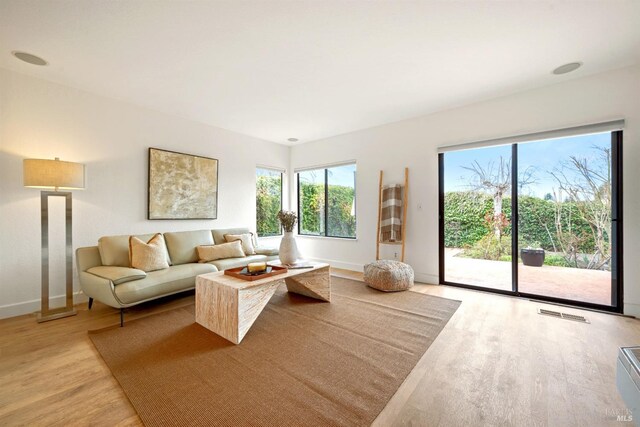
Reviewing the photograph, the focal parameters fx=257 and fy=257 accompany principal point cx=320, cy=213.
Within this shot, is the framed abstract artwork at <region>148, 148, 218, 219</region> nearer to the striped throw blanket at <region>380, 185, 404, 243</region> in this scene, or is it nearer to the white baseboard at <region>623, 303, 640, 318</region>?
the striped throw blanket at <region>380, 185, 404, 243</region>

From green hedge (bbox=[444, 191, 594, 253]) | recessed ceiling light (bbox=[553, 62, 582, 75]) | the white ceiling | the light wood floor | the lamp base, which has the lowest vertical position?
the light wood floor

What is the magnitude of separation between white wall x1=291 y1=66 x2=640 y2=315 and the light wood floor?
1349mm

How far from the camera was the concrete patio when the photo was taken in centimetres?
291

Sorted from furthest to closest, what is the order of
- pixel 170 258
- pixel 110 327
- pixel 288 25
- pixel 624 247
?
pixel 170 258 < pixel 624 247 < pixel 110 327 < pixel 288 25

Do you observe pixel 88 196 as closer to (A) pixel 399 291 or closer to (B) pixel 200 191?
(B) pixel 200 191

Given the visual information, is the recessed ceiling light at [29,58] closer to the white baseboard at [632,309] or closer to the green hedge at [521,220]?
the green hedge at [521,220]

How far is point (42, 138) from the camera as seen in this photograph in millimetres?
2857

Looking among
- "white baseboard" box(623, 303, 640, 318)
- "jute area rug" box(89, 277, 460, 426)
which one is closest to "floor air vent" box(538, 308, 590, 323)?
"white baseboard" box(623, 303, 640, 318)

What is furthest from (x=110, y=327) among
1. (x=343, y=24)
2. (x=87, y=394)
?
(x=343, y=24)

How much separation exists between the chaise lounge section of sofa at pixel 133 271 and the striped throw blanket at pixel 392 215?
2.00 m

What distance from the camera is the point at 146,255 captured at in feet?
9.62

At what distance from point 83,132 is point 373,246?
4.38 m

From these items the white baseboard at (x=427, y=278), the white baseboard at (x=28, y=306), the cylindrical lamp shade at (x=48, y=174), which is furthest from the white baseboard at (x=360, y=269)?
the cylindrical lamp shade at (x=48, y=174)

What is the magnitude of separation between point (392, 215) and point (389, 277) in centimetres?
109
